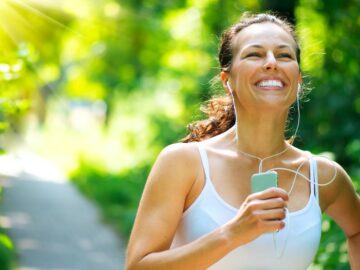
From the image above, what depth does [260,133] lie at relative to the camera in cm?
276

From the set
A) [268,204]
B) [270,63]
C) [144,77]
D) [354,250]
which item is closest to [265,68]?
[270,63]

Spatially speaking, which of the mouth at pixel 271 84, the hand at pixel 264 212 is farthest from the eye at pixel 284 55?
the hand at pixel 264 212

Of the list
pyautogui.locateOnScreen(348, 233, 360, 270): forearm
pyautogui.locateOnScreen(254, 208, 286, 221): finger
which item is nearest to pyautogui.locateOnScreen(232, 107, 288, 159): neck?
pyautogui.locateOnScreen(348, 233, 360, 270): forearm

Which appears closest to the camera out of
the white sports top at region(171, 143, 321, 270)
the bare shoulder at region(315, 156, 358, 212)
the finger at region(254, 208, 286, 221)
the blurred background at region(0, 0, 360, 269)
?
the finger at region(254, 208, 286, 221)

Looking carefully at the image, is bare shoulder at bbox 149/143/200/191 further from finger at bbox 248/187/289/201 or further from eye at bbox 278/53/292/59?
eye at bbox 278/53/292/59

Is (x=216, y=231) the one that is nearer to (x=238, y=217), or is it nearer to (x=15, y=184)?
(x=238, y=217)

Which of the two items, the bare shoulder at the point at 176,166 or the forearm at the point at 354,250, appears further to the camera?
the forearm at the point at 354,250

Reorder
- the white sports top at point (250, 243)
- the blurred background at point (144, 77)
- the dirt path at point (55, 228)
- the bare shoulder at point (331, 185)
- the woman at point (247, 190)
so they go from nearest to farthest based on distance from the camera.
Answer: the woman at point (247, 190) → the white sports top at point (250, 243) → the bare shoulder at point (331, 185) → the blurred background at point (144, 77) → the dirt path at point (55, 228)

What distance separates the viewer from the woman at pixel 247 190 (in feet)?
7.58

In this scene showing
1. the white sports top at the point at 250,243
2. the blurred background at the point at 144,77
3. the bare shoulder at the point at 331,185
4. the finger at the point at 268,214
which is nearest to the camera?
the finger at the point at 268,214

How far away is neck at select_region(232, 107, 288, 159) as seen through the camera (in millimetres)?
2727

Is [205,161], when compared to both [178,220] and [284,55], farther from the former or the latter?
[284,55]

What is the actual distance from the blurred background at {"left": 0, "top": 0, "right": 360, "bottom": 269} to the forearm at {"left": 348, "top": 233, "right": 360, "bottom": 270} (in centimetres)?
95

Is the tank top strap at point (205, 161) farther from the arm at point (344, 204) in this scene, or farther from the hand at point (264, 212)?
the arm at point (344, 204)
